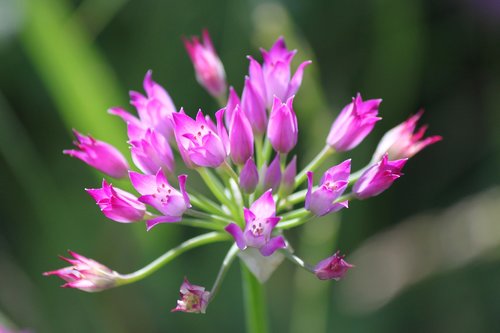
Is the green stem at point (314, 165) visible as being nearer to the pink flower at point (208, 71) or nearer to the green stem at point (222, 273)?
the green stem at point (222, 273)

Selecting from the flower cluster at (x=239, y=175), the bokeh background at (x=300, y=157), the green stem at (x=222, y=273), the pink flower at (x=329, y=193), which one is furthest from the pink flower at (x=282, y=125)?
the bokeh background at (x=300, y=157)

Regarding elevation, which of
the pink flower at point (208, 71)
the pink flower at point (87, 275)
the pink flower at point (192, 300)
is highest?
the pink flower at point (208, 71)

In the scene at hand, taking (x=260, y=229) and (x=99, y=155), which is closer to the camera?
(x=260, y=229)

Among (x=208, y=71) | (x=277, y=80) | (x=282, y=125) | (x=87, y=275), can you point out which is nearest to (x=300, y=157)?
(x=208, y=71)

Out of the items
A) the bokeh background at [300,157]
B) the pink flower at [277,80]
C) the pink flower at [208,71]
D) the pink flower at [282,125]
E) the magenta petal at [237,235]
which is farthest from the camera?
the bokeh background at [300,157]

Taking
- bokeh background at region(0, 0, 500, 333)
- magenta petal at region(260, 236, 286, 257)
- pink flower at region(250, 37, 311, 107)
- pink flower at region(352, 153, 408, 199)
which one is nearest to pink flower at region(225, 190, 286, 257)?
magenta petal at region(260, 236, 286, 257)

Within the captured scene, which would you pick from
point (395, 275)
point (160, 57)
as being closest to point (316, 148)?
point (395, 275)

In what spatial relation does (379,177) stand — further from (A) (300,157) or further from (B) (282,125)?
(A) (300,157)
